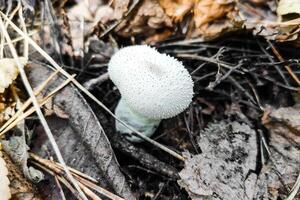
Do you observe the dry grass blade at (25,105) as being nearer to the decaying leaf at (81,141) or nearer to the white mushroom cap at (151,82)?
the decaying leaf at (81,141)

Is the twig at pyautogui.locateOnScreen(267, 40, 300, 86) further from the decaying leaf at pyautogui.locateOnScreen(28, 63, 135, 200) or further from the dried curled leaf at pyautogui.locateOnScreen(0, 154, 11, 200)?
the dried curled leaf at pyautogui.locateOnScreen(0, 154, 11, 200)

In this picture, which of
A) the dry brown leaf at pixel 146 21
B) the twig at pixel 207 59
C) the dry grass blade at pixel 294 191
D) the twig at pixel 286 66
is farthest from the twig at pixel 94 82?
the dry grass blade at pixel 294 191

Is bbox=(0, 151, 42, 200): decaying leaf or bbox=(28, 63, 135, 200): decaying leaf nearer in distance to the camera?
bbox=(0, 151, 42, 200): decaying leaf

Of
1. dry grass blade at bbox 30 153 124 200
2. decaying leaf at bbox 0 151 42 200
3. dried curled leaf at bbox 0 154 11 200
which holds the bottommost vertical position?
dry grass blade at bbox 30 153 124 200

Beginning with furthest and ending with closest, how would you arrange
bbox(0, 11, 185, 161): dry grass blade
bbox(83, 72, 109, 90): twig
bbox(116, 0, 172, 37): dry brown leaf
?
bbox(116, 0, 172, 37): dry brown leaf, bbox(83, 72, 109, 90): twig, bbox(0, 11, 185, 161): dry grass blade

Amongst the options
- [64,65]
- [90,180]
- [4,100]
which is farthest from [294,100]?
[4,100]

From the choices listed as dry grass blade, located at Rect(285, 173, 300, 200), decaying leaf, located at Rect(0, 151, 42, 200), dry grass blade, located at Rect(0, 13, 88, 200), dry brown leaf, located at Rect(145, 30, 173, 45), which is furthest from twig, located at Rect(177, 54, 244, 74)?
decaying leaf, located at Rect(0, 151, 42, 200)
